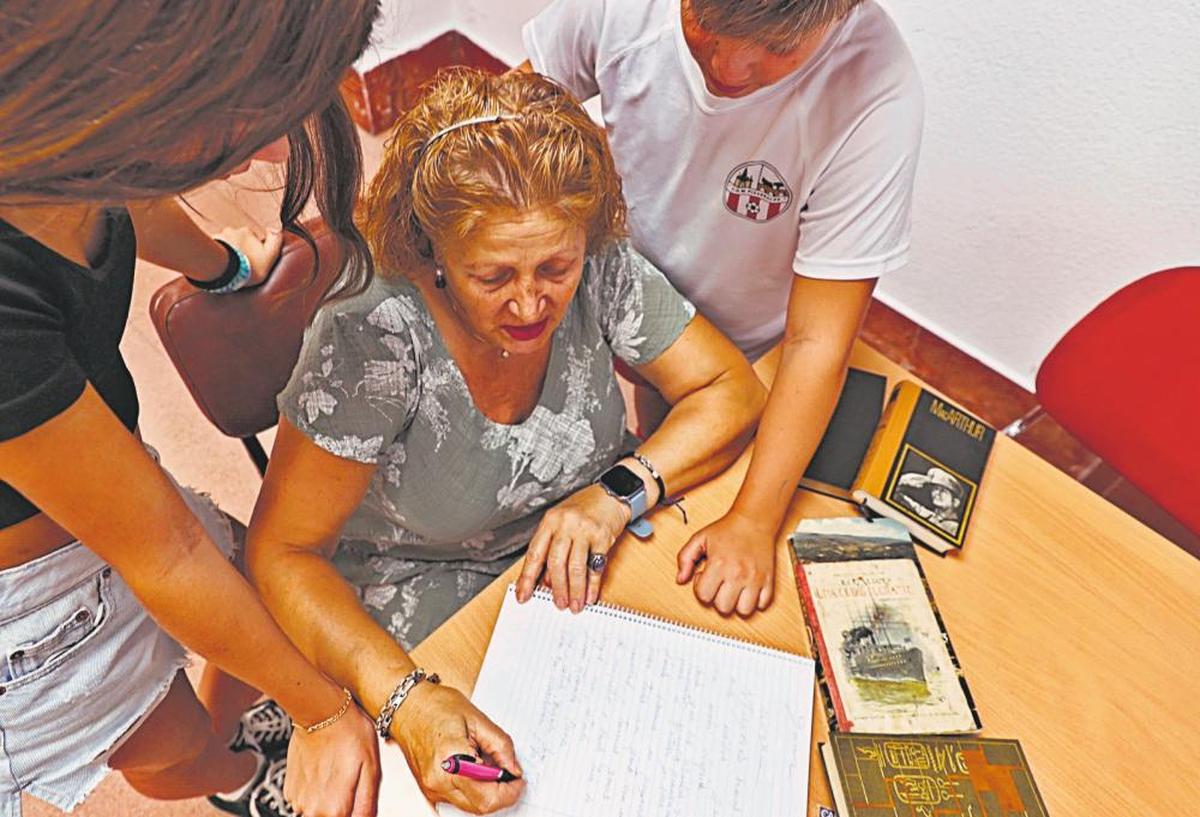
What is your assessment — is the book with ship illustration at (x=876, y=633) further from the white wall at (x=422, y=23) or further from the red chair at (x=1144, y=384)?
the white wall at (x=422, y=23)

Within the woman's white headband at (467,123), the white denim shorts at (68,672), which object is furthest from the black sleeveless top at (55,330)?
the woman's white headband at (467,123)

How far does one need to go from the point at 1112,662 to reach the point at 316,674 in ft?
3.21

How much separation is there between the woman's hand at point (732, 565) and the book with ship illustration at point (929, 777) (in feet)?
0.67

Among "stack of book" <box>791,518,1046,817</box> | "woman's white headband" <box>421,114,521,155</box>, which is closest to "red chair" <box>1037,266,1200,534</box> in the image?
"stack of book" <box>791,518,1046,817</box>

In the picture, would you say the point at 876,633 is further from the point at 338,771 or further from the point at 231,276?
the point at 231,276

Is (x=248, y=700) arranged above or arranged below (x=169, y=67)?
below

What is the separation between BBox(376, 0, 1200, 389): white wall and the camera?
178cm

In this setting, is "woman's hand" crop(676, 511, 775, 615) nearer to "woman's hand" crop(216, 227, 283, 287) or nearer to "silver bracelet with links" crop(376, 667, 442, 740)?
"silver bracelet with links" crop(376, 667, 442, 740)

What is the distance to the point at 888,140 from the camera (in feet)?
4.03

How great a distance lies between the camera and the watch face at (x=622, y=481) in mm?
1290

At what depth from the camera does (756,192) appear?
54.2 inches

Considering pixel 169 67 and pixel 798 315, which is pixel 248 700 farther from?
pixel 169 67

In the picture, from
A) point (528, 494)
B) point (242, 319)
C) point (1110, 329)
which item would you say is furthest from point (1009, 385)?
point (242, 319)

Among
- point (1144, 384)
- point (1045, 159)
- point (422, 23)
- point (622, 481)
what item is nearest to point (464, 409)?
point (622, 481)
